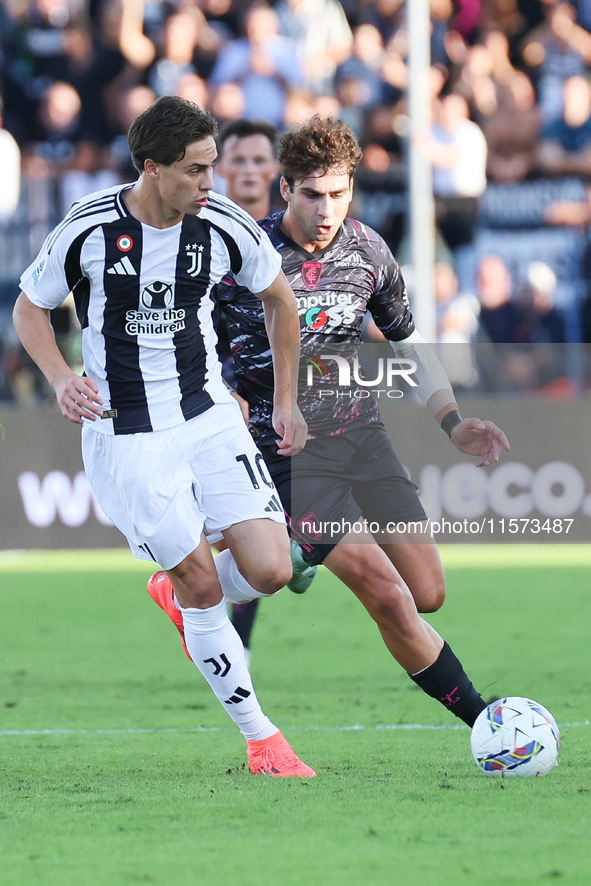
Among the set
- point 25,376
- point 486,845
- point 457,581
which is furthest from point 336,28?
point 486,845

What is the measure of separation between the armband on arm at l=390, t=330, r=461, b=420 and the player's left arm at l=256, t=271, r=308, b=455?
59cm

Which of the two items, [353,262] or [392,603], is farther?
[353,262]

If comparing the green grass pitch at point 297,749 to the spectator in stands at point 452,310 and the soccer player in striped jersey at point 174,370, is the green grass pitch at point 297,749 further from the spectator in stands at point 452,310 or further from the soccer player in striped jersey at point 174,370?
the spectator in stands at point 452,310

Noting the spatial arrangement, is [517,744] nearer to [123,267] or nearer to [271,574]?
[271,574]

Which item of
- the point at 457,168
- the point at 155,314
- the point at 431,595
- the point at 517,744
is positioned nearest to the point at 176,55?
the point at 457,168

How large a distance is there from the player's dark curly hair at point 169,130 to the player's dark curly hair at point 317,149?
57 cm

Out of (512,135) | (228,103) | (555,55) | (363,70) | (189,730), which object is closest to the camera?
(189,730)

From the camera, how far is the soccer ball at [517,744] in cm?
438

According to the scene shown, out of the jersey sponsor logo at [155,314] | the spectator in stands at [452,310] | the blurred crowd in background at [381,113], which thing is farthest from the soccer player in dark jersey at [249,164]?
the spectator in stands at [452,310]

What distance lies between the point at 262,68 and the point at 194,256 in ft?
32.1

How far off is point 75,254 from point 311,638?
437 centimetres

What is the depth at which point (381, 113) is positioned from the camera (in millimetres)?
14344

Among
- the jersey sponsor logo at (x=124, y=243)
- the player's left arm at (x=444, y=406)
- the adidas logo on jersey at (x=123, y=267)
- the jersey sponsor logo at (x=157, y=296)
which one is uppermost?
the jersey sponsor logo at (x=124, y=243)

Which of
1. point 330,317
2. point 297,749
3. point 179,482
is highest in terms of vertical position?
point 330,317
